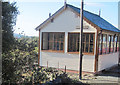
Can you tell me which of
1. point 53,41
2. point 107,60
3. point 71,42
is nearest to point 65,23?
point 71,42

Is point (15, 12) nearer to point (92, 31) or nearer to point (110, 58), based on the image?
point (92, 31)

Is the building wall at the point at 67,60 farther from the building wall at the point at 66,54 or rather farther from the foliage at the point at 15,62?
the foliage at the point at 15,62

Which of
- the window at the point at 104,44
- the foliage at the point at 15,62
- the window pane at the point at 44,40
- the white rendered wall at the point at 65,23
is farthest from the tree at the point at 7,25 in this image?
the window at the point at 104,44

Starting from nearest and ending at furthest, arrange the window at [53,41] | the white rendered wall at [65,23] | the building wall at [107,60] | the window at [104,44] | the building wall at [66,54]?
the building wall at [66,54]
the building wall at [107,60]
the white rendered wall at [65,23]
the window at [104,44]
the window at [53,41]

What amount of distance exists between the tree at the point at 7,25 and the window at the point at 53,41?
6819 millimetres

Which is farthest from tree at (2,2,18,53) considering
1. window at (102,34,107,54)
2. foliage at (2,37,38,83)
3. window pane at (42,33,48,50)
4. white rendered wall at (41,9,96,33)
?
window at (102,34,107,54)

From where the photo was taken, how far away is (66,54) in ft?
41.2

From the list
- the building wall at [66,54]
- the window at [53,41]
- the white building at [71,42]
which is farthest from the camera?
the window at [53,41]

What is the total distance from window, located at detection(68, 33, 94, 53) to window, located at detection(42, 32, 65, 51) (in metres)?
0.74

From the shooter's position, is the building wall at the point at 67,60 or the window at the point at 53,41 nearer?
the building wall at the point at 67,60

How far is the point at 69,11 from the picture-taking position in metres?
12.5

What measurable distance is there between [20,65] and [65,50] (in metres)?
6.28

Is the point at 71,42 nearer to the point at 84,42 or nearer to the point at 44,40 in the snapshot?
the point at 84,42

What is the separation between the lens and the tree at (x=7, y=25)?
602 cm
